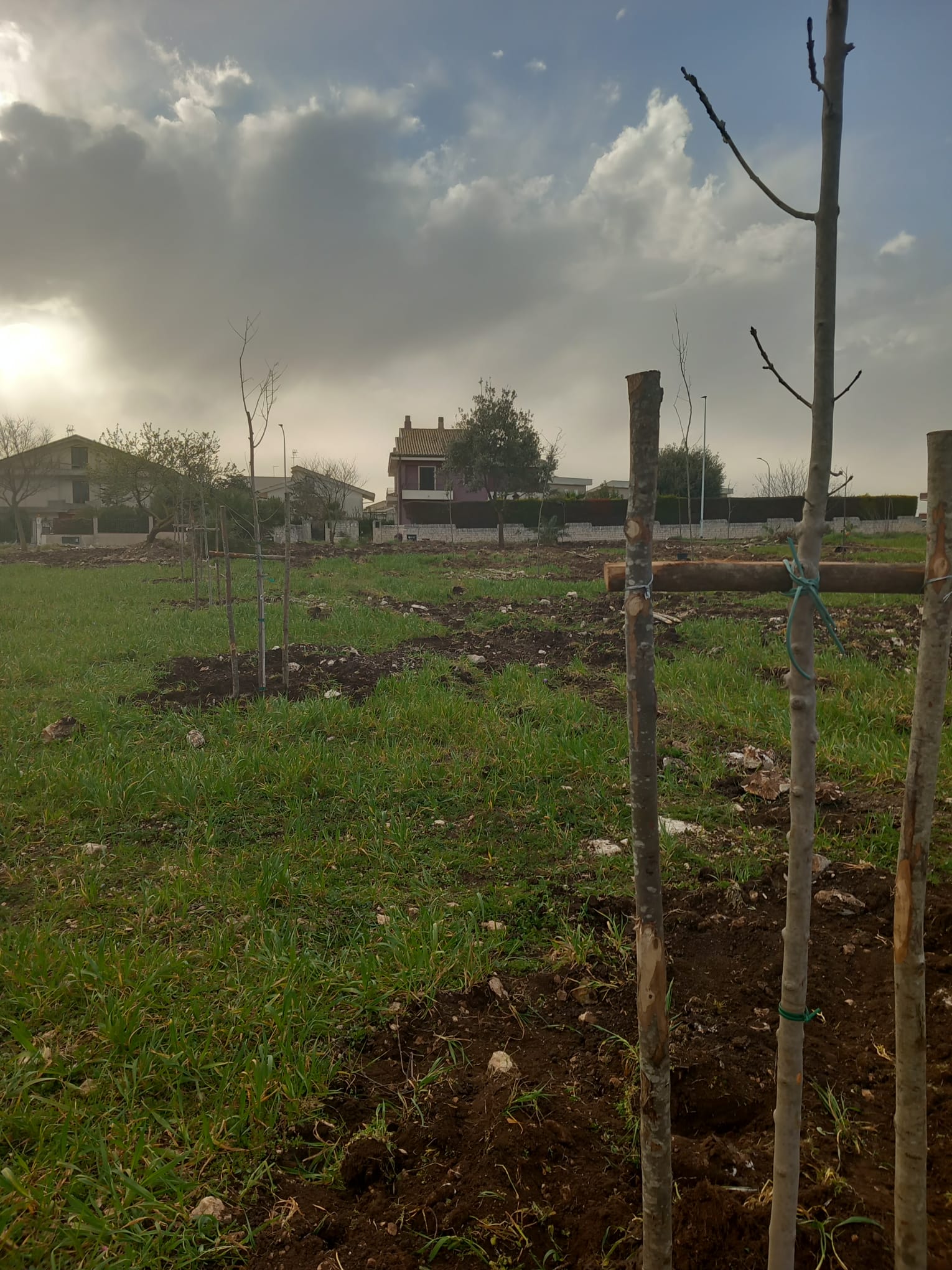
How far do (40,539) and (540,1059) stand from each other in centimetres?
4219

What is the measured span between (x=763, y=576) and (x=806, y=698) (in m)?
0.39

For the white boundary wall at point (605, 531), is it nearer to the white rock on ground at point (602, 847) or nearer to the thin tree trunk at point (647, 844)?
the white rock on ground at point (602, 847)

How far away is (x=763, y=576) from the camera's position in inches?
70.1

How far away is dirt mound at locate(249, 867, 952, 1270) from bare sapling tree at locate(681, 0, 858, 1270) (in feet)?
1.28

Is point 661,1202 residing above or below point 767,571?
below

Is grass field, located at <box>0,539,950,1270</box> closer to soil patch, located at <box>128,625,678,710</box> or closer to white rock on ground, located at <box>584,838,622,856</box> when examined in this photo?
white rock on ground, located at <box>584,838,622,856</box>

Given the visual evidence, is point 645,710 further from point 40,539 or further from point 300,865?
point 40,539

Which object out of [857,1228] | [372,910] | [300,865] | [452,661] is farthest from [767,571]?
[452,661]

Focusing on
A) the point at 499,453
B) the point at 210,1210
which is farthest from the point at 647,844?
the point at 499,453

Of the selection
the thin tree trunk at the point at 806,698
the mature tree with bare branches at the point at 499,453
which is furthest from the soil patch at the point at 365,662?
the mature tree with bare branches at the point at 499,453

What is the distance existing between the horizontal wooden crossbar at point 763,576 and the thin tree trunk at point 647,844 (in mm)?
216

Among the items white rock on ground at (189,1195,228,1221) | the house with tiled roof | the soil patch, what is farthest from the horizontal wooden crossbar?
the house with tiled roof

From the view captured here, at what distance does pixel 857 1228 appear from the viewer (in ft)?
5.79

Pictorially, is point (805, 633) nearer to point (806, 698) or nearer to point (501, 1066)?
point (806, 698)
